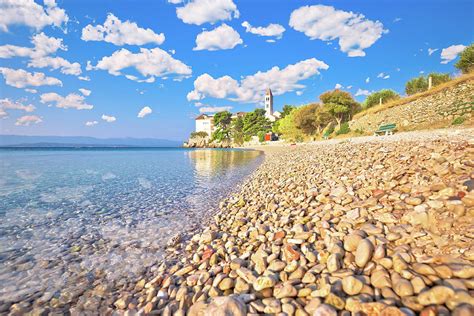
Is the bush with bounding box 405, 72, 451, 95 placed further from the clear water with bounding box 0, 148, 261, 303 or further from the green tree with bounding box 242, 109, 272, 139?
the green tree with bounding box 242, 109, 272, 139

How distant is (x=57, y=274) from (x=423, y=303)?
4960 millimetres

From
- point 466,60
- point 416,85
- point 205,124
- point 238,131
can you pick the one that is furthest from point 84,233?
point 205,124

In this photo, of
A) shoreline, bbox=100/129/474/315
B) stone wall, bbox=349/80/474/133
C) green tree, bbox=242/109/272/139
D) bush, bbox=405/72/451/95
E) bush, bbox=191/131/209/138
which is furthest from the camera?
bush, bbox=191/131/209/138

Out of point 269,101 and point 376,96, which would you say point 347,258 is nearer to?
point 376,96

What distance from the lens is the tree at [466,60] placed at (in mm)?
25516

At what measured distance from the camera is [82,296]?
10.2 feet

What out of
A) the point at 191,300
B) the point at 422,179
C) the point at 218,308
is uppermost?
the point at 422,179

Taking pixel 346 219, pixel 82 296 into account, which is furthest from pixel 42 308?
pixel 346 219

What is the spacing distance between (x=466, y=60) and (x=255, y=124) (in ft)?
217

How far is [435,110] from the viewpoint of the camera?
21.1 meters

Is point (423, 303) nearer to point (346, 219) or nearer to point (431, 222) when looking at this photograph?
point (431, 222)

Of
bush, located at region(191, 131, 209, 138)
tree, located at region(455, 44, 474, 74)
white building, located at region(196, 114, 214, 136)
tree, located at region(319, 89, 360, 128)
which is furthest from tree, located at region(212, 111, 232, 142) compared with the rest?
tree, located at region(455, 44, 474, 74)

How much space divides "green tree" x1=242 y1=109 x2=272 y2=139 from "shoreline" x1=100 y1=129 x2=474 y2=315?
8466cm

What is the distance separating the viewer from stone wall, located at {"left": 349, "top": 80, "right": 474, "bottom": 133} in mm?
17828
